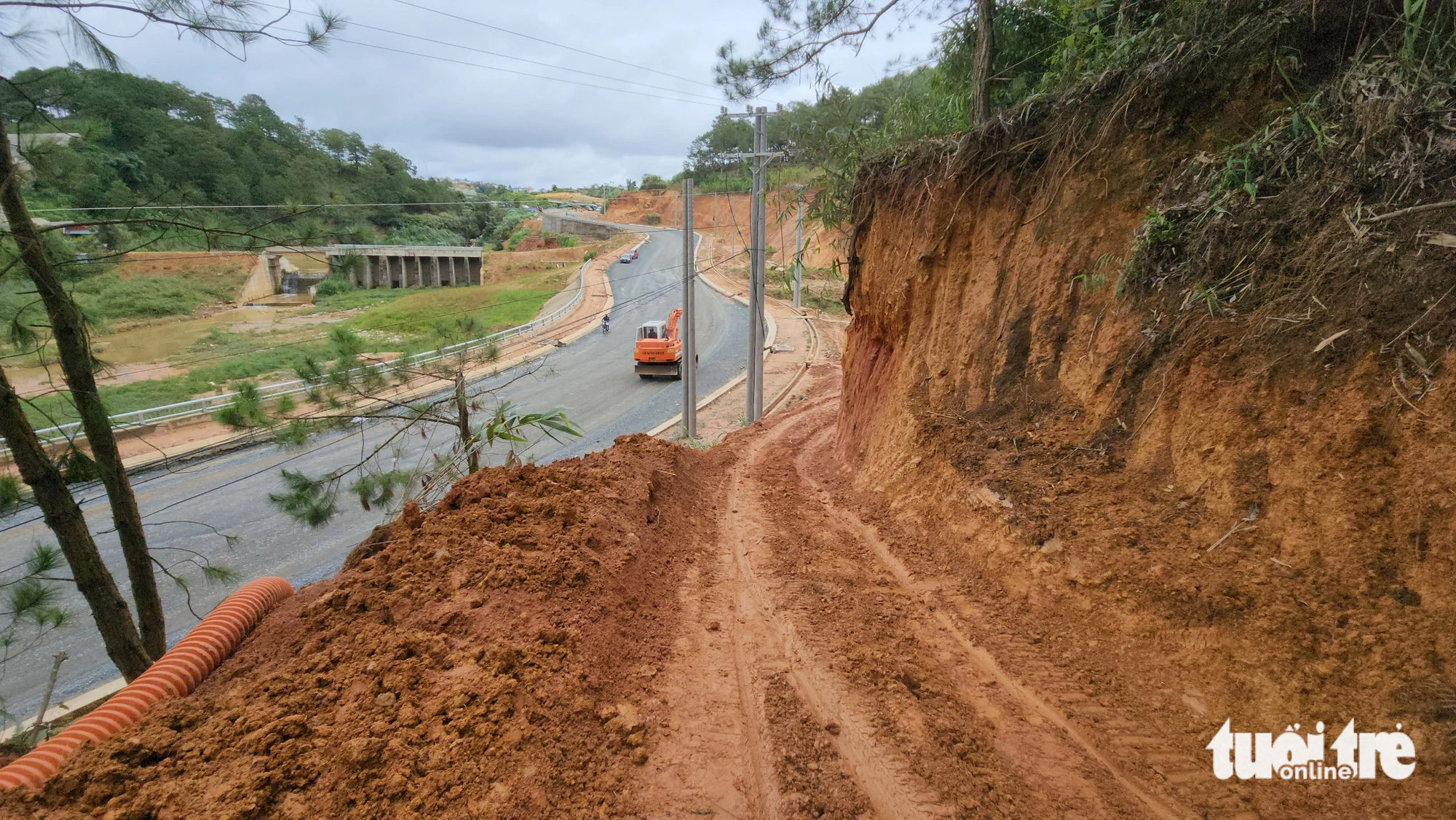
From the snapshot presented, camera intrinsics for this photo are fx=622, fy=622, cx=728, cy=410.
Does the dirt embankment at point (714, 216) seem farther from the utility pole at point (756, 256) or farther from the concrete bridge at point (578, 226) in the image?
the utility pole at point (756, 256)

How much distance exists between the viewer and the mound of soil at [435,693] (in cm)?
246

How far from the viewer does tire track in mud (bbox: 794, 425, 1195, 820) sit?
3.08 metres

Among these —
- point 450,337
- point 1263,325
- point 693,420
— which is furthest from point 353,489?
point 693,420

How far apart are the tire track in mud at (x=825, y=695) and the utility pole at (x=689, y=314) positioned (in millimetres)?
8789

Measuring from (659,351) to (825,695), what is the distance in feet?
71.8

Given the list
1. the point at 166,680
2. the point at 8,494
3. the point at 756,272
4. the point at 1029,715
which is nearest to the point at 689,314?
the point at 756,272

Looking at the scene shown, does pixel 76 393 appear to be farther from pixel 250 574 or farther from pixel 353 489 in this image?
pixel 250 574

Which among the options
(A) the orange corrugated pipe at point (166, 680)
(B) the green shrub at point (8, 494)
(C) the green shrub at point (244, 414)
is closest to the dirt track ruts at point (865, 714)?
(A) the orange corrugated pipe at point (166, 680)

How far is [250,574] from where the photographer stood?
1224 cm

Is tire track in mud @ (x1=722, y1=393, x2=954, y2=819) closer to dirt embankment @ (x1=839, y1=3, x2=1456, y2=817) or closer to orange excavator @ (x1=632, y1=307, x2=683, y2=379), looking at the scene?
dirt embankment @ (x1=839, y1=3, x2=1456, y2=817)

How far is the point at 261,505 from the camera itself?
1495 cm

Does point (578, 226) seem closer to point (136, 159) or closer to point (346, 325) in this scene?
point (346, 325)

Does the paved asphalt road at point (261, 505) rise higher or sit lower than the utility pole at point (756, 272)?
lower

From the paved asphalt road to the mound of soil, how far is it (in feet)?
12.9
